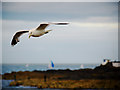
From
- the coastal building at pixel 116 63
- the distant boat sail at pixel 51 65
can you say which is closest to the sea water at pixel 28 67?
the distant boat sail at pixel 51 65

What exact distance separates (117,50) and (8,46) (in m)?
1.79

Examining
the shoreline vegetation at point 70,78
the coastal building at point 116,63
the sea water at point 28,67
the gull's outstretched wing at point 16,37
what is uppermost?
the gull's outstretched wing at point 16,37

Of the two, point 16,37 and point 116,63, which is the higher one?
point 16,37

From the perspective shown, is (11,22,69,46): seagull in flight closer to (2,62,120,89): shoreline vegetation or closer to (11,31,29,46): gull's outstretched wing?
(11,31,29,46): gull's outstretched wing

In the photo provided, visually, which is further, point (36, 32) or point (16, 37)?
point (16, 37)

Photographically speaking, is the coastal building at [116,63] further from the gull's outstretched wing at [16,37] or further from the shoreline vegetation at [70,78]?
the gull's outstretched wing at [16,37]

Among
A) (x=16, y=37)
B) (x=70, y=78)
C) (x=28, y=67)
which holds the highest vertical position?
(x=16, y=37)

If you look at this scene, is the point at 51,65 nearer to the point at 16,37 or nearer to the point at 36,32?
the point at 36,32

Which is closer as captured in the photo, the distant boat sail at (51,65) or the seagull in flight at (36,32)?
the seagull in flight at (36,32)

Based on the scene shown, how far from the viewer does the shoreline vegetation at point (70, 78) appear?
4715 millimetres

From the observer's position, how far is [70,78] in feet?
15.7

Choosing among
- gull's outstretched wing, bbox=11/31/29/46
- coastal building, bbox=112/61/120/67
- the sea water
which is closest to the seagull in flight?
gull's outstretched wing, bbox=11/31/29/46

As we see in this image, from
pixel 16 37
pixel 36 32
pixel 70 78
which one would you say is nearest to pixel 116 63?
pixel 70 78

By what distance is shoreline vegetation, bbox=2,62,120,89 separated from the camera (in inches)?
186
